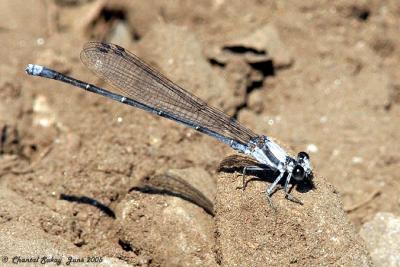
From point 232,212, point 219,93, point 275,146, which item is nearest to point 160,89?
point 219,93

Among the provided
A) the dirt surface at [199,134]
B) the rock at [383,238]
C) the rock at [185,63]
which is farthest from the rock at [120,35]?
the rock at [383,238]

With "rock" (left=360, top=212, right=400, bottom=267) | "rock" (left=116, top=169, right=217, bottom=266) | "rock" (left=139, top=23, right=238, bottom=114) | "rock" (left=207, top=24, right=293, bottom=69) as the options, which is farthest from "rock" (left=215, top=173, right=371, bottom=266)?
"rock" (left=207, top=24, right=293, bottom=69)

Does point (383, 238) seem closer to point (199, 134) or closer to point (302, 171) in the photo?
point (302, 171)

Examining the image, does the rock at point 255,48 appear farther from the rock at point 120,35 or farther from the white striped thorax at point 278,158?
A: the white striped thorax at point 278,158

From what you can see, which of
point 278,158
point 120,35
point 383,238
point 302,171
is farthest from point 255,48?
point 383,238

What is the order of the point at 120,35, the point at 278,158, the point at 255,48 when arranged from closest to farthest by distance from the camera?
the point at 278,158 < the point at 255,48 < the point at 120,35

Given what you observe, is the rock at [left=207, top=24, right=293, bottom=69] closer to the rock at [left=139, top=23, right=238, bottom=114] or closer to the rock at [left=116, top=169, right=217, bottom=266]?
the rock at [left=139, top=23, right=238, bottom=114]
